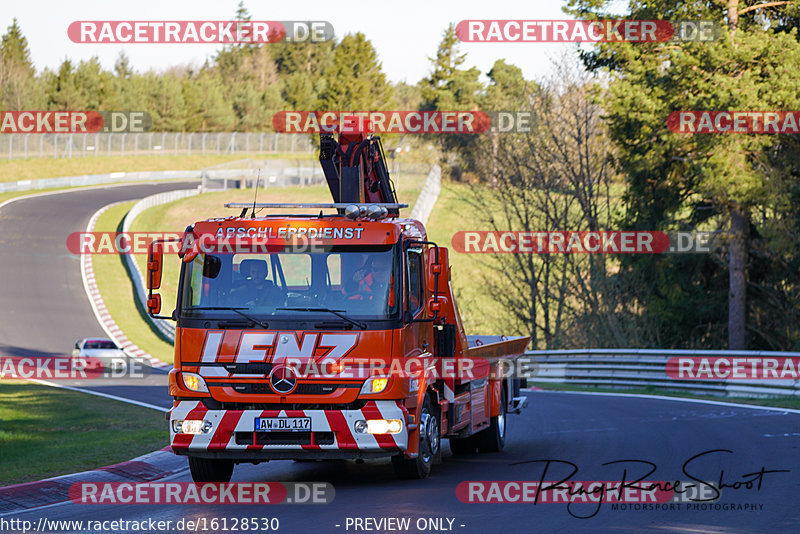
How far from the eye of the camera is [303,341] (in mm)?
9758

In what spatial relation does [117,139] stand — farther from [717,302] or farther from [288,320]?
[288,320]

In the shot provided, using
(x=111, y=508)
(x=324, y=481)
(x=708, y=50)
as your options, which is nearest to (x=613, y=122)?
(x=708, y=50)

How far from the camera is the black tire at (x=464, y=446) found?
13711mm

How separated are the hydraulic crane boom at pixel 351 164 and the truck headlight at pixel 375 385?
4412 mm

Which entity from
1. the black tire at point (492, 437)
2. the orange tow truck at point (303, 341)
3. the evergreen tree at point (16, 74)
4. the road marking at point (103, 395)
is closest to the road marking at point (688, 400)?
the black tire at point (492, 437)

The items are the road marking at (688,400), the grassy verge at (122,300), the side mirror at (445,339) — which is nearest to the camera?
the side mirror at (445,339)

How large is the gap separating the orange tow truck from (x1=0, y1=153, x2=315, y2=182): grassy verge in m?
72.0

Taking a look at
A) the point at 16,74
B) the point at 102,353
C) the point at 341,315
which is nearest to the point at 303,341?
the point at 341,315

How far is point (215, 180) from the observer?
77.1m

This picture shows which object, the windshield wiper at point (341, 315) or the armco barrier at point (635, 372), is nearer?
the windshield wiper at point (341, 315)

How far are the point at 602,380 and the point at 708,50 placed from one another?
9.55 meters

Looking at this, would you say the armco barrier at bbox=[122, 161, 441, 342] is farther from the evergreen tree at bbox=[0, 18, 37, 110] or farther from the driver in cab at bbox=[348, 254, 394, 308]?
the driver in cab at bbox=[348, 254, 394, 308]

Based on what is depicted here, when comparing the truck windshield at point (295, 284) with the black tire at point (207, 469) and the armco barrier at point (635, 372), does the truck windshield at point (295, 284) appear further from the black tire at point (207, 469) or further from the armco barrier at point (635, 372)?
the armco barrier at point (635, 372)

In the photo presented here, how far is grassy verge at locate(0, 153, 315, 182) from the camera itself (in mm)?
80125
